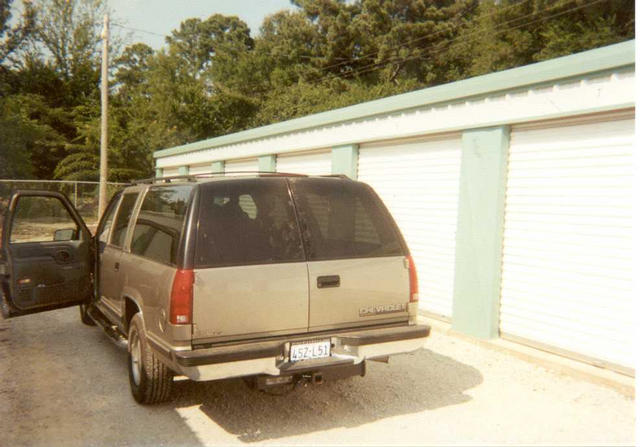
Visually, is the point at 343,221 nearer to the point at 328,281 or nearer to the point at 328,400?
Answer: the point at 328,281

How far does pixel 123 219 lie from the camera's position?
5.47 meters

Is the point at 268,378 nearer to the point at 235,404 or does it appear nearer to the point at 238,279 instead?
the point at 238,279

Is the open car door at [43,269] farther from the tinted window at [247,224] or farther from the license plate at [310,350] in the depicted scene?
the license plate at [310,350]

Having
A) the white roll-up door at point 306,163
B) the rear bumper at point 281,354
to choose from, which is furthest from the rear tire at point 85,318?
the white roll-up door at point 306,163

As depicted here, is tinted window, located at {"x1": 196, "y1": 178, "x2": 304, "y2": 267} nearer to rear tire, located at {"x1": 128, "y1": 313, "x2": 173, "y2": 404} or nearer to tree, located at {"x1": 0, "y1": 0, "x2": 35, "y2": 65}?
rear tire, located at {"x1": 128, "y1": 313, "x2": 173, "y2": 404}

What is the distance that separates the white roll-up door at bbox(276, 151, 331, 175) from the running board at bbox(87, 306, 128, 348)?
5451 millimetres

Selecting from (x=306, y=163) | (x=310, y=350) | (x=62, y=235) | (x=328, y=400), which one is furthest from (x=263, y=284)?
(x=306, y=163)

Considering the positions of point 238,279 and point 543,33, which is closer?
point 238,279

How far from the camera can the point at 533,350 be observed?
21.0ft

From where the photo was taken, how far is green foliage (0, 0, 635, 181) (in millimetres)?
30750

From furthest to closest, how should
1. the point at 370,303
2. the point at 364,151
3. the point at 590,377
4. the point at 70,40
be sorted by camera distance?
1. the point at 70,40
2. the point at 364,151
3. the point at 590,377
4. the point at 370,303

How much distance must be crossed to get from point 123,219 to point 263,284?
233 centimetres

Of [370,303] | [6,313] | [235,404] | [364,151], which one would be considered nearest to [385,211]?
[370,303]

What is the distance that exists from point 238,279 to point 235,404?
1.49 metres
